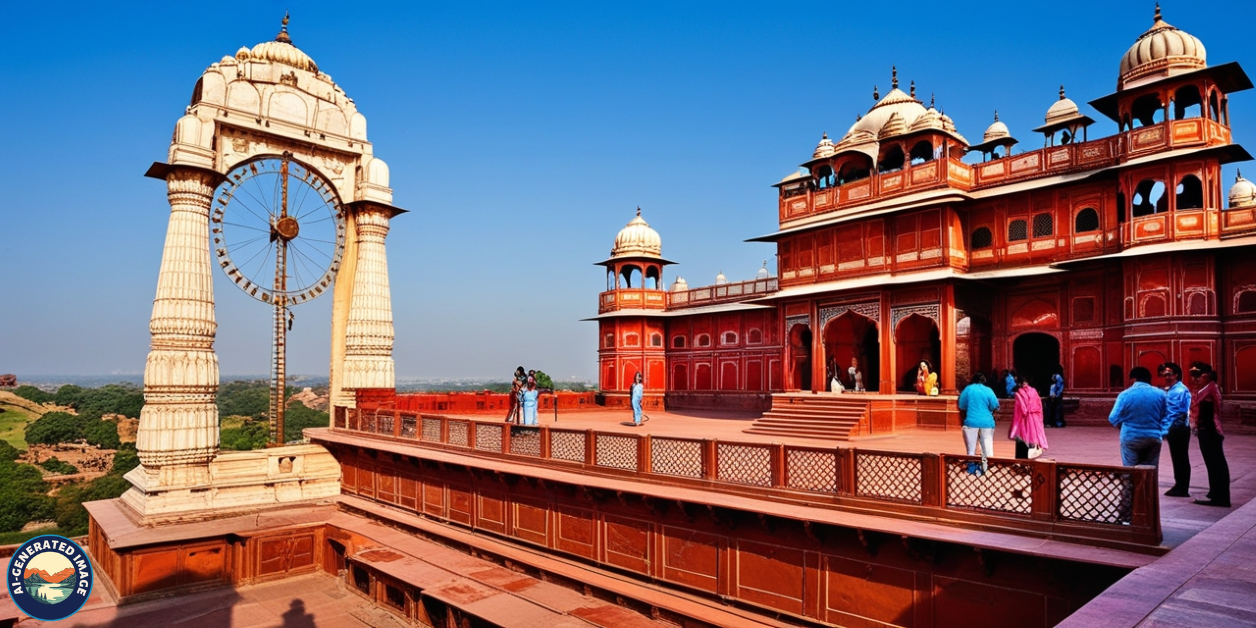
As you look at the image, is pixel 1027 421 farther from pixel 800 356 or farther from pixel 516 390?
pixel 800 356

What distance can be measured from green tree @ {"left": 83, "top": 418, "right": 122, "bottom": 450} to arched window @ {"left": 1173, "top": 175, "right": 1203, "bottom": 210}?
205ft

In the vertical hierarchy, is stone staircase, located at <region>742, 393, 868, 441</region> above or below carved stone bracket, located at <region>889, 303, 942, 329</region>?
below

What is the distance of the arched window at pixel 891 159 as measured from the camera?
886 inches

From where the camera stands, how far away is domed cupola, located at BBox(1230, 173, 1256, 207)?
83.9 ft

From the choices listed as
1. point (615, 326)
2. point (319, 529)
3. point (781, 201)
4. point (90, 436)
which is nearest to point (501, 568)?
point (319, 529)

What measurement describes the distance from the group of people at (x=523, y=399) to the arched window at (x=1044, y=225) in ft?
44.4

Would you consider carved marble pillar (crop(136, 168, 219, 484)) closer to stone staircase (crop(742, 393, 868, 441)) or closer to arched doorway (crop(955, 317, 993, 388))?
stone staircase (crop(742, 393, 868, 441))

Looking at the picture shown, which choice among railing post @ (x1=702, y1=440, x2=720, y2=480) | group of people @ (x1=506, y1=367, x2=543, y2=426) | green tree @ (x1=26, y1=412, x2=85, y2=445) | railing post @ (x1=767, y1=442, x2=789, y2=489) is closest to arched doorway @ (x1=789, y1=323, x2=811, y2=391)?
group of people @ (x1=506, y1=367, x2=543, y2=426)

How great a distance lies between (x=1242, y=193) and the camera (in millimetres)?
25828

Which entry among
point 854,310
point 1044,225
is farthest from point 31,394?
point 1044,225

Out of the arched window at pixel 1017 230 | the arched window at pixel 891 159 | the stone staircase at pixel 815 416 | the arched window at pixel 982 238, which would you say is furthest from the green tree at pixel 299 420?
the arched window at pixel 1017 230

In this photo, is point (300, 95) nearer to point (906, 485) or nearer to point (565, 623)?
point (565, 623)

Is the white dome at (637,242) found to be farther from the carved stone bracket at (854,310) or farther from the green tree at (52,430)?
the green tree at (52,430)

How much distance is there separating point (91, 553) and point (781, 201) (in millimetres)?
20682
